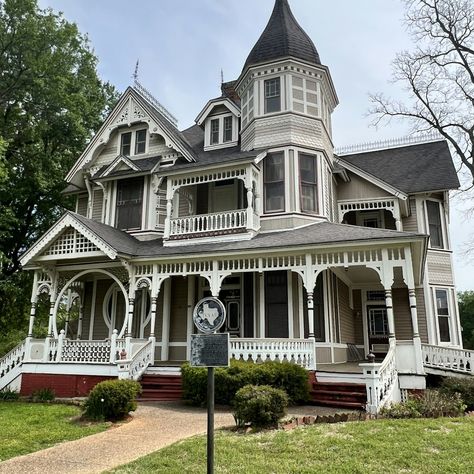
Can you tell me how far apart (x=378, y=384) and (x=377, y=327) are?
8461 mm

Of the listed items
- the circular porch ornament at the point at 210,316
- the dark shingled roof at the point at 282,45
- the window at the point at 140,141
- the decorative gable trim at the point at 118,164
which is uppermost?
the dark shingled roof at the point at 282,45

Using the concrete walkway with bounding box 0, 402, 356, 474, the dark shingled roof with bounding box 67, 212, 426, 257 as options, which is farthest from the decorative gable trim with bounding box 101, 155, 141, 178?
the concrete walkway with bounding box 0, 402, 356, 474

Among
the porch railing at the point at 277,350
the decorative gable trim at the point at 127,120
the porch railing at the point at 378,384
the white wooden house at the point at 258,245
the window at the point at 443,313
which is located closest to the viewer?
the porch railing at the point at 378,384

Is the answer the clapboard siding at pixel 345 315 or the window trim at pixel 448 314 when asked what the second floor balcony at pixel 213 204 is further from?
the window trim at pixel 448 314

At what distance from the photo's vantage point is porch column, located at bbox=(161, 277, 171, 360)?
51.3ft

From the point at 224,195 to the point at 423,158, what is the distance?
31.1ft

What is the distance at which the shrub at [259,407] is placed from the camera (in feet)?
25.3

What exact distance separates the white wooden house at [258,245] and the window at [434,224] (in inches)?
2.1

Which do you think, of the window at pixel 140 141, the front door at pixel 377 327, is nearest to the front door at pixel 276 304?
the front door at pixel 377 327

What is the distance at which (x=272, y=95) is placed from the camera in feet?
55.9

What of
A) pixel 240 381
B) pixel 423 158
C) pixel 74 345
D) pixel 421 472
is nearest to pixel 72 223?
pixel 74 345

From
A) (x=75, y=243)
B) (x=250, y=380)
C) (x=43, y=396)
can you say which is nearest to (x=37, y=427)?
(x=43, y=396)

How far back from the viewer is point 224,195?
57.3ft

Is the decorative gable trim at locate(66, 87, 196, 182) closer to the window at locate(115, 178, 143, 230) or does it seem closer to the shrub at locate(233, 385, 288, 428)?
the window at locate(115, 178, 143, 230)
